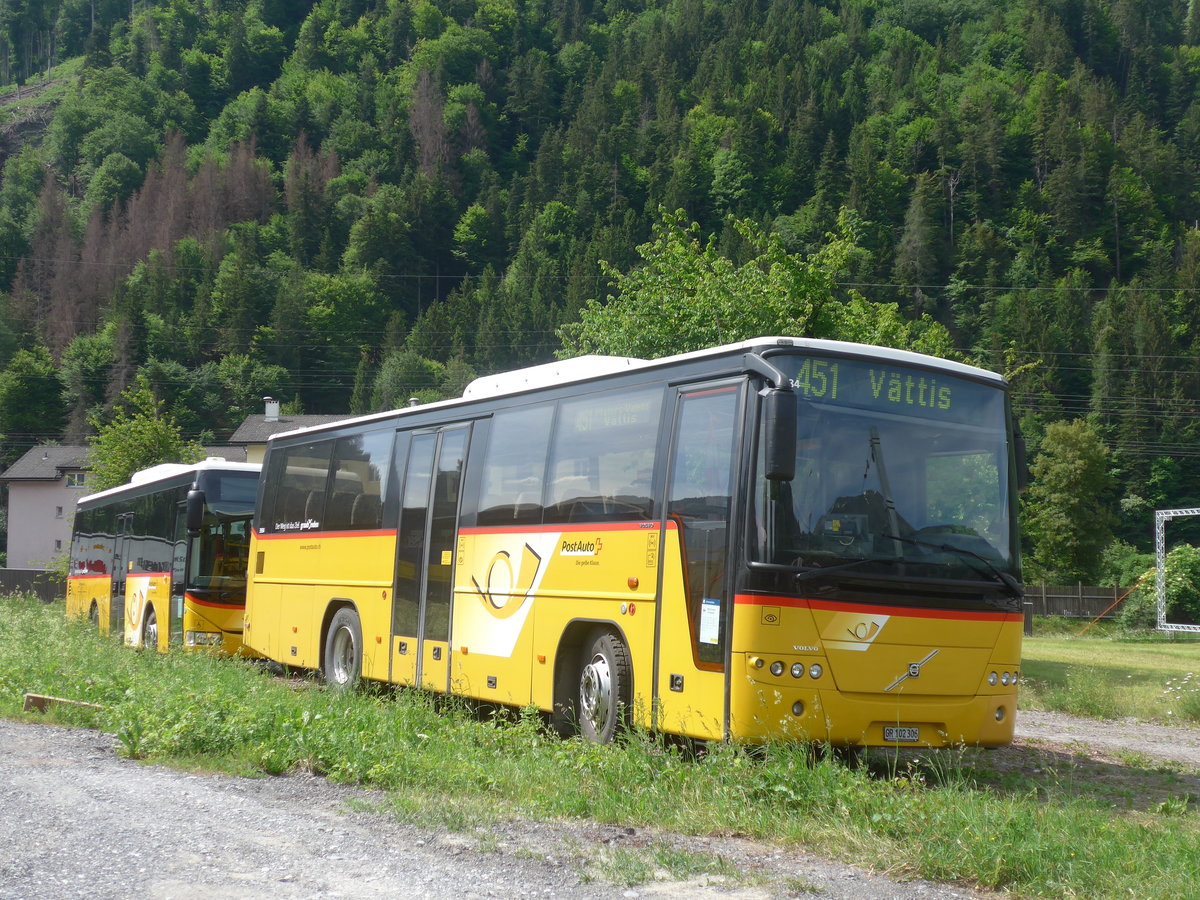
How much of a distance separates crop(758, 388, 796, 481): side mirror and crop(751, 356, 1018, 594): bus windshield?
449 millimetres

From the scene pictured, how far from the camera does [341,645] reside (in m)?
15.4

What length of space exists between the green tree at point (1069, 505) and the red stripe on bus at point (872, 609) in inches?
2701

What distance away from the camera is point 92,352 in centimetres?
11319

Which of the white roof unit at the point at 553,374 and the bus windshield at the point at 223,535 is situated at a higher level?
the white roof unit at the point at 553,374

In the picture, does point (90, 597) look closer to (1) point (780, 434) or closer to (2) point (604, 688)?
(2) point (604, 688)

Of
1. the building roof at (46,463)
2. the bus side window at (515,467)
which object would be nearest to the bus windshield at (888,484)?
the bus side window at (515,467)

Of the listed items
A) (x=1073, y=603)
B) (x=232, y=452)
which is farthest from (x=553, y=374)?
(x=232, y=452)

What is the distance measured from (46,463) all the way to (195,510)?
83.3 metres

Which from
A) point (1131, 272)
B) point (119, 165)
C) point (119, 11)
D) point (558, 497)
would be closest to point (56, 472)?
point (119, 165)

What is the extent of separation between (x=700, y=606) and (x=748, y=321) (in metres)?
13.5

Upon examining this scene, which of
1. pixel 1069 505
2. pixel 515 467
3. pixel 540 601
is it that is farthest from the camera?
pixel 1069 505

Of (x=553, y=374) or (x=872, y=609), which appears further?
(x=553, y=374)

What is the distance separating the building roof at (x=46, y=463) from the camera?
9212cm

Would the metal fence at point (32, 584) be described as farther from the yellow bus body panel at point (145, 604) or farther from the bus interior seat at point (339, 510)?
the bus interior seat at point (339, 510)
